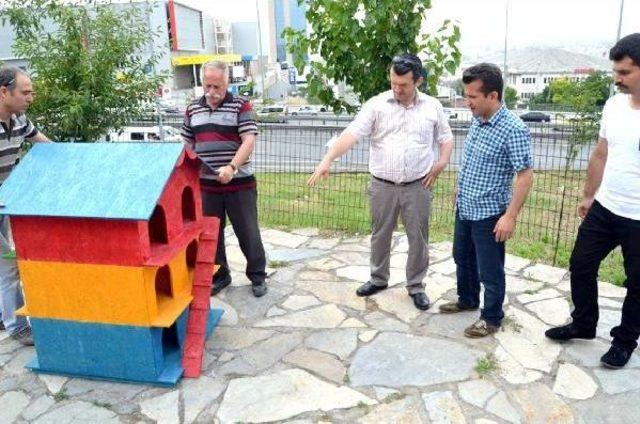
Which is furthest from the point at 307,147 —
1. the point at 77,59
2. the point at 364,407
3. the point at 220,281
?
the point at 364,407

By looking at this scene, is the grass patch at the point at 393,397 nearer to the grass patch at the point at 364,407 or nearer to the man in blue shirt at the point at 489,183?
the grass patch at the point at 364,407

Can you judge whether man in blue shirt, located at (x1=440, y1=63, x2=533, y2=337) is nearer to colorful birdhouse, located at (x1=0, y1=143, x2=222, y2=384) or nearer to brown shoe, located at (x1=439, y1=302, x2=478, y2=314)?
brown shoe, located at (x1=439, y1=302, x2=478, y2=314)

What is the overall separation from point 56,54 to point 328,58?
8.01ft

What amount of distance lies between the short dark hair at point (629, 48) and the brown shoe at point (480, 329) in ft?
5.90

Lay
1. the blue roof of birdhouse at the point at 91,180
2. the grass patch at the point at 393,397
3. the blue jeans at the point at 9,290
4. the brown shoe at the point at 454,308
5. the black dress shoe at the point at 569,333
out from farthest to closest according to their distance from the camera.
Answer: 1. the brown shoe at the point at 454,308
2. the blue jeans at the point at 9,290
3. the black dress shoe at the point at 569,333
4. the grass patch at the point at 393,397
5. the blue roof of birdhouse at the point at 91,180

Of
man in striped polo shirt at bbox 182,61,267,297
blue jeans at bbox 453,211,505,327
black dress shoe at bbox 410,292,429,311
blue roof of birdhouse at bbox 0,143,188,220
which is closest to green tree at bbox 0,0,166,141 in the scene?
man in striped polo shirt at bbox 182,61,267,297

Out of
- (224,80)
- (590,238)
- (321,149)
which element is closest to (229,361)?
(224,80)

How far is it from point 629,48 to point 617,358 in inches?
69.5

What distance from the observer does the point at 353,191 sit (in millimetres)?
7363

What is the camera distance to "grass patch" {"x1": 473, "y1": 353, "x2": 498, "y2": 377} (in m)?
3.21

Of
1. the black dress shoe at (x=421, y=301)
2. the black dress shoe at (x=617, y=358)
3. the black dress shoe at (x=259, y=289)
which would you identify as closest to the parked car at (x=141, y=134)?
the black dress shoe at (x=259, y=289)

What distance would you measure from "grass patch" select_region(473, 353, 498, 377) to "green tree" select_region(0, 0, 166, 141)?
3647mm

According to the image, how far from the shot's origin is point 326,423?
2.77 metres

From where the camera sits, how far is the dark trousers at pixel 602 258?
9.86 ft
